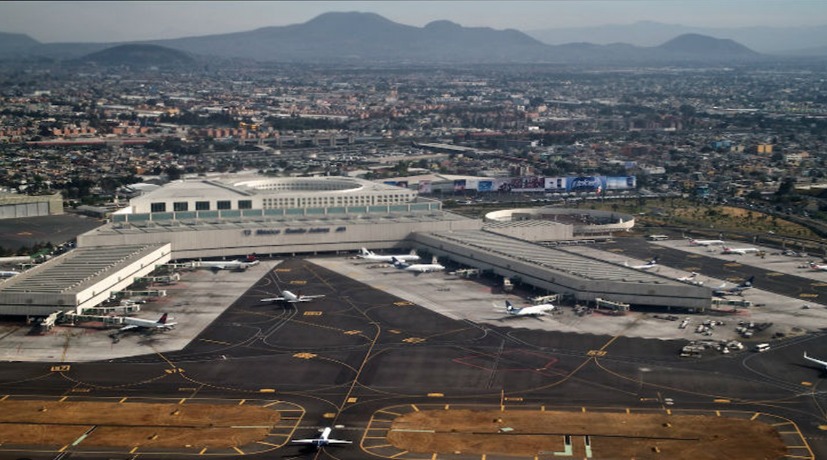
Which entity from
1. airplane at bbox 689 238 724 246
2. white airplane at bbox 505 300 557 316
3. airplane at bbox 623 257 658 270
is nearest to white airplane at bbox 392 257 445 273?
white airplane at bbox 505 300 557 316

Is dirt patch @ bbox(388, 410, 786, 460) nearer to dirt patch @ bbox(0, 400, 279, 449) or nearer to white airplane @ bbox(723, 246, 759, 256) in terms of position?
dirt patch @ bbox(0, 400, 279, 449)

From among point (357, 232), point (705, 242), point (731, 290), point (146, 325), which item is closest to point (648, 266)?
point (731, 290)

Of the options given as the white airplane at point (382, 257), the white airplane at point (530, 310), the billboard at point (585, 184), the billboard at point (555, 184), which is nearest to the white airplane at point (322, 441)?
the white airplane at point (530, 310)

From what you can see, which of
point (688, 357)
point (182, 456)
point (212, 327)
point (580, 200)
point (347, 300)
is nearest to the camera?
point (182, 456)

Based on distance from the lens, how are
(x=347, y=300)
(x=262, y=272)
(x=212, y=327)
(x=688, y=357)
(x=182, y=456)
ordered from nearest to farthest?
(x=182, y=456)
(x=688, y=357)
(x=212, y=327)
(x=347, y=300)
(x=262, y=272)

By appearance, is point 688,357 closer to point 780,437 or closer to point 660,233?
point 780,437

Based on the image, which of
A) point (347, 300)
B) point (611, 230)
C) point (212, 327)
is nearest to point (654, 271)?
point (611, 230)

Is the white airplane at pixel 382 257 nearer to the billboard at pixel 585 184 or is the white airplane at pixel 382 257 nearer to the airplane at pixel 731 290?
the airplane at pixel 731 290
